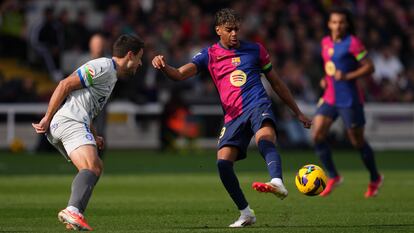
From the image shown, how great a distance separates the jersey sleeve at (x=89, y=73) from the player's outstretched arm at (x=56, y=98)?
0.10 m

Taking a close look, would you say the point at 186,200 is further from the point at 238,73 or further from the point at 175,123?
the point at 175,123

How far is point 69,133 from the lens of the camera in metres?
11.1

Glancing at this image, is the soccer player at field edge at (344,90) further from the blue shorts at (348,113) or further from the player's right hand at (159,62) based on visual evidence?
the player's right hand at (159,62)

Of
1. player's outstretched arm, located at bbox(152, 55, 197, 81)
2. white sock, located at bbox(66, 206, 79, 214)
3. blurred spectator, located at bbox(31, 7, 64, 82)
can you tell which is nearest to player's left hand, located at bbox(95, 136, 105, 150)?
player's outstretched arm, located at bbox(152, 55, 197, 81)

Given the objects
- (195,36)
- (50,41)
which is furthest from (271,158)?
(195,36)

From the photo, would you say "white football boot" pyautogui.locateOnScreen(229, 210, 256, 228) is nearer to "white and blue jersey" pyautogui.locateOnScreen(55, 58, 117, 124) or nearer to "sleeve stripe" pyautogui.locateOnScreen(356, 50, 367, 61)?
"white and blue jersey" pyautogui.locateOnScreen(55, 58, 117, 124)

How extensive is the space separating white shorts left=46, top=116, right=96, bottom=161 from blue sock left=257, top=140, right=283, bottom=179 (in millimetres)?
1858

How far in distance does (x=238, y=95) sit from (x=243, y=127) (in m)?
0.37

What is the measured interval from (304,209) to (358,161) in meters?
11.2

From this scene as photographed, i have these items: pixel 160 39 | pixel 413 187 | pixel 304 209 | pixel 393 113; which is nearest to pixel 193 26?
pixel 160 39

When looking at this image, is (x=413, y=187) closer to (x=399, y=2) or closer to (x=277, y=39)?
(x=277, y=39)

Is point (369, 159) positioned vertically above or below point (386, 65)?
above

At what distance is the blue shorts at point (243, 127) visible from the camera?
39.0ft

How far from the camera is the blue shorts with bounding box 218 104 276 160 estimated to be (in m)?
11.9
